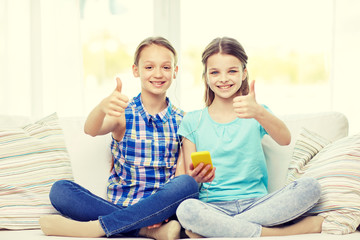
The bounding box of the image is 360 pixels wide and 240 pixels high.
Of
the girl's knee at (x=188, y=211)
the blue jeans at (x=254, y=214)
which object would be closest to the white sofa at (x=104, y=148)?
the blue jeans at (x=254, y=214)

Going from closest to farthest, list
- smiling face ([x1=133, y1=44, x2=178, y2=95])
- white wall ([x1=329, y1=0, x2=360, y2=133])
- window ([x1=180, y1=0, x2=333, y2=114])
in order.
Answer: smiling face ([x1=133, y1=44, x2=178, y2=95]), white wall ([x1=329, y1=0, x2=360, y2=133]), window ([x1=180, y1=0, x2=333, y2=114])

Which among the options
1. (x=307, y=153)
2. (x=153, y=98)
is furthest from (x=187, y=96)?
(x=307, y=153)

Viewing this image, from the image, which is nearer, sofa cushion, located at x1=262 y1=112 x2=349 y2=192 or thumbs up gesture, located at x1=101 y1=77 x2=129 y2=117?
thumbs up gesture, located at x1=101 y1=77 x2=129 y2=117

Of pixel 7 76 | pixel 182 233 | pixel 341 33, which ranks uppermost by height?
pixel 341 33

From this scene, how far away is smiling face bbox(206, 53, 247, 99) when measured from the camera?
6.41 ft

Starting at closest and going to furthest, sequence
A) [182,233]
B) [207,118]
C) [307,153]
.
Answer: [182,233] → [307,153] → [207,118]

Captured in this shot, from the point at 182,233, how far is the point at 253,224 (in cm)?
29

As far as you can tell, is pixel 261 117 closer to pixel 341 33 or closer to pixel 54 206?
pixel 54 206

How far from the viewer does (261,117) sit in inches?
68.1

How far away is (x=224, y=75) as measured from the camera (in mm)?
1953

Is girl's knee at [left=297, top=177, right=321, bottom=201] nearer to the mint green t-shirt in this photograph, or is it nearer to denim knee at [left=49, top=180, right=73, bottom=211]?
the mint green t-shirt

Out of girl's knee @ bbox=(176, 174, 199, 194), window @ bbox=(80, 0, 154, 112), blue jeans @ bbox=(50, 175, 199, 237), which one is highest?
window @ bbox=(80, 0, 154, 112)

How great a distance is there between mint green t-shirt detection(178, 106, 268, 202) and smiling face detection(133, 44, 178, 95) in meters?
0.18

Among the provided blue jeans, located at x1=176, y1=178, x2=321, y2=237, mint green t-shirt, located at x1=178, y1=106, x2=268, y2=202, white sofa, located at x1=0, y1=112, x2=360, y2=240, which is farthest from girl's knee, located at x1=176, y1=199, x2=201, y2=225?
white sofa, located at x1=0, y1=112, x2=360, y2=240
